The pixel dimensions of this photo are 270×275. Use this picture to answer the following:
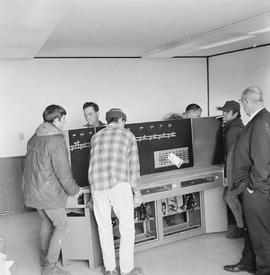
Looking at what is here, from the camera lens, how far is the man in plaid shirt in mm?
3098

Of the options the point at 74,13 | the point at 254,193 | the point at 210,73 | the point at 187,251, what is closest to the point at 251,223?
the point at 254,193

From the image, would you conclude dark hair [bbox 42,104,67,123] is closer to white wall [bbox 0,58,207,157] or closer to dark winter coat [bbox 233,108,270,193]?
dark winter coat [bbox 233,108,270,193]

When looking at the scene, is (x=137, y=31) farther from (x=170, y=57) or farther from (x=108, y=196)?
(x=170, y=57)

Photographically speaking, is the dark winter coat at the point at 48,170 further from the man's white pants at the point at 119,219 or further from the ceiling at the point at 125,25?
the ceiling at the point at 125,25

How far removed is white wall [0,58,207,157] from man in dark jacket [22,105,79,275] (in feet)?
7.55

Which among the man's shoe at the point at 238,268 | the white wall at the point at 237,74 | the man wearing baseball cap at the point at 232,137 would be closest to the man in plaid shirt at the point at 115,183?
the man's shoe at the point at 238,268

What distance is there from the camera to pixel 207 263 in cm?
344

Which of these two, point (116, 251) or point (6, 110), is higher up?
point (6, 110)

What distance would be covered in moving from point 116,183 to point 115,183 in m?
0.01

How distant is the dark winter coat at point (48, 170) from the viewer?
3129 millimetres

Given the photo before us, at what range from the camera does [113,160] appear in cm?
309

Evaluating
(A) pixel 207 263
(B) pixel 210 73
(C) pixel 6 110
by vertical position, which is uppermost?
(B) pixel 210 73

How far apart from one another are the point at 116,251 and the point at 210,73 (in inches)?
167

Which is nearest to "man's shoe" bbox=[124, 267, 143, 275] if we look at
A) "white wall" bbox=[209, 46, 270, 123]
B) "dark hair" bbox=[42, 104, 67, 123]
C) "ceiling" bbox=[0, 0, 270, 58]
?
"dark hair" bbox=[42, 104, 67, 123]
